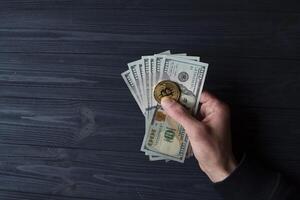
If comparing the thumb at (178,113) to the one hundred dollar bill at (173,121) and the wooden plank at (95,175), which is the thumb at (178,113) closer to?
the one hundred dollar bill at (173,121)

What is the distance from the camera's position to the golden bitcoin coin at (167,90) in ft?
3.70

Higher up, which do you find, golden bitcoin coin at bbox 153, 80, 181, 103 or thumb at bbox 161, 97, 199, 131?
golden bitcoin coin at bbox 153, 80, 181, 103

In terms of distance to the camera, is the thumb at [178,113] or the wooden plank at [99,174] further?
the wooden plank at [99,174]

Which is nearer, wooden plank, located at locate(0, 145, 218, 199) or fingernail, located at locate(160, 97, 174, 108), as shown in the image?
fingernail, located at locate(160, 97, 174, 108)

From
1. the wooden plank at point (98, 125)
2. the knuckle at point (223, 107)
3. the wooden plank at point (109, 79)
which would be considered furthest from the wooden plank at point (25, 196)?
the knuckle at point (223, 107)

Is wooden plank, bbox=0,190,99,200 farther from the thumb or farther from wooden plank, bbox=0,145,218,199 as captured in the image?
the thumb

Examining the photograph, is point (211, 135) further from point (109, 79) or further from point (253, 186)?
point (109, 79)

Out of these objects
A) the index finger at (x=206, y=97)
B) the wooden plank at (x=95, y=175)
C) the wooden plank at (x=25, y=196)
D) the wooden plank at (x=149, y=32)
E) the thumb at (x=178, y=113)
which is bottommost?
the wooden plank at (x=25, y=196)

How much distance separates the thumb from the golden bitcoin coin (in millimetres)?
38

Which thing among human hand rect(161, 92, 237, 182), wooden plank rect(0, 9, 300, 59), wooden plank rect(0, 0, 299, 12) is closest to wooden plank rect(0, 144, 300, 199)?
human hand rect(161, 92, 237, 182)

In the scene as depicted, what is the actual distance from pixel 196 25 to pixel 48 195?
0.66 meters

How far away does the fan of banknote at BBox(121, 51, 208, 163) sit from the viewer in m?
1.12

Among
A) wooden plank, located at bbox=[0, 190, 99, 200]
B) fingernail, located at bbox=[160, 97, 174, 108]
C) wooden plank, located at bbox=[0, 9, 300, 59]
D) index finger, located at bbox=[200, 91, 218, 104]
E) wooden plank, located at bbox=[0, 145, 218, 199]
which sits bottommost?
wooden plank, located at bbox=[0, 190, 99, 200]

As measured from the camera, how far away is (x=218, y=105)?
1.09 metres
